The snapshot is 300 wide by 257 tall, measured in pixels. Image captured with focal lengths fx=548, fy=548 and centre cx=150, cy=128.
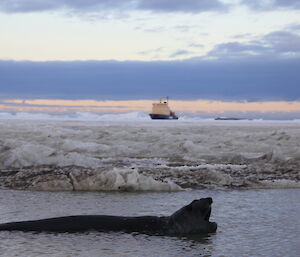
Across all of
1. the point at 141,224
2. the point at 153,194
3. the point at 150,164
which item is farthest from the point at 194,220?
the point at 150,164

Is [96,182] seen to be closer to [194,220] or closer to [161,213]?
[161,213]

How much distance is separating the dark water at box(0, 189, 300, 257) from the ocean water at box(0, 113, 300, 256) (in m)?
0.01

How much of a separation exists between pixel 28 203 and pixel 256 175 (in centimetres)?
720

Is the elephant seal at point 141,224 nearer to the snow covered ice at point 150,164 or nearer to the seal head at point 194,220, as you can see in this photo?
the seal head at point 194,220

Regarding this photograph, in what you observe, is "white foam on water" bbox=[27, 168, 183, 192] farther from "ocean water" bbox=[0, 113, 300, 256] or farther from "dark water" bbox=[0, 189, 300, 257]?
"dark water" bbox=[0, 189, 300, 257]

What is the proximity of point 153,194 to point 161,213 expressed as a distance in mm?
2347

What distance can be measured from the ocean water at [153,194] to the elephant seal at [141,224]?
230 mm

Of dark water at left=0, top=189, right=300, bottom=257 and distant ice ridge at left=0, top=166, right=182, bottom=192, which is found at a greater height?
distant ice ridge at left=0, top=166, right=182, bottom=192

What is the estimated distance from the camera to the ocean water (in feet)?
23.3

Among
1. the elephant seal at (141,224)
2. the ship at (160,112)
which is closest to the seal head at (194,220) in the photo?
the elephant seal at (141,224)

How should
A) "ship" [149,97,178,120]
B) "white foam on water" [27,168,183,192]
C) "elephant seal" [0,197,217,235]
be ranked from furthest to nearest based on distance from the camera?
"ship" [149,97,178,120]
"white foam on water" [27,168,183,192]
"elephant seal" [0,197,217,235]

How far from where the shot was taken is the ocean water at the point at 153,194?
23.3 feet

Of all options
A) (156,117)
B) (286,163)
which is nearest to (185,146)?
(286,163)

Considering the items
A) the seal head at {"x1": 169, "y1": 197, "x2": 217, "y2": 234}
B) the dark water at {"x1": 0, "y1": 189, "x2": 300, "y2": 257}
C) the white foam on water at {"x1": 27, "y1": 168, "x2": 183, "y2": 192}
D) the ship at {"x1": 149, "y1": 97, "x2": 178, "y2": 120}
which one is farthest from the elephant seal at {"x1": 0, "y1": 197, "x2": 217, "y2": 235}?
the ship at {"x1": 149, "y1": 97, "x2": 178, "y2": 120}
